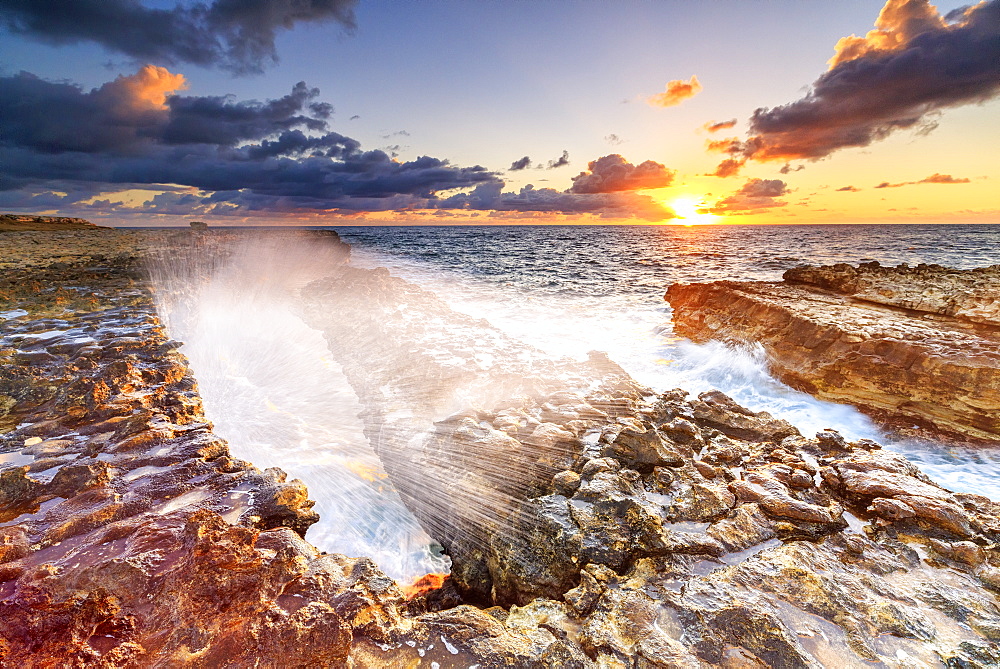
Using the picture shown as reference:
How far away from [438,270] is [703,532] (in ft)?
104

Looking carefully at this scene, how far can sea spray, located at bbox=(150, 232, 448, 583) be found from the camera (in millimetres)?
4594

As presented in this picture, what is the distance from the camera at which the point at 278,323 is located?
1288 centimetres

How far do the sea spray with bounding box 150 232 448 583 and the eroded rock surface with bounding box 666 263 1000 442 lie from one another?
8874 mm

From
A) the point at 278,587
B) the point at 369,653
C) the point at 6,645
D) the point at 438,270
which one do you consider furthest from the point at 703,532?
the point at 438,270

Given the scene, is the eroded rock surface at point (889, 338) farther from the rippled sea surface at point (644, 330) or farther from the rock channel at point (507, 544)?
the rock channel at point (507, 544)

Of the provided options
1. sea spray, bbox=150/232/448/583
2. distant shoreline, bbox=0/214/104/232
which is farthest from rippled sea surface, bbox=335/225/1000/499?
distant shoreline, bbox=0/214/104/232

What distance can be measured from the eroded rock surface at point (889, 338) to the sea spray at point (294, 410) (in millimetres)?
8874

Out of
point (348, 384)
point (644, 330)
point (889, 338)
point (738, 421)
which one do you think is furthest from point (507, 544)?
point (644, 330)

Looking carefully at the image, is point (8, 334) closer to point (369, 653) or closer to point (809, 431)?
point (369, 653)

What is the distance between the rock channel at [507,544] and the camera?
2600mm

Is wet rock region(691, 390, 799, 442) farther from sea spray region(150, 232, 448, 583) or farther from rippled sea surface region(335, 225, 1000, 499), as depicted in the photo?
sea spray region(150, 232, 448, 583)

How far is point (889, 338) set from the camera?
7.77 metres

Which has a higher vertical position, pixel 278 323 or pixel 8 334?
pixel 8 334

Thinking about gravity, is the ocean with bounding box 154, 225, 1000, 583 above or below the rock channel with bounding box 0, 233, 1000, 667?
below
